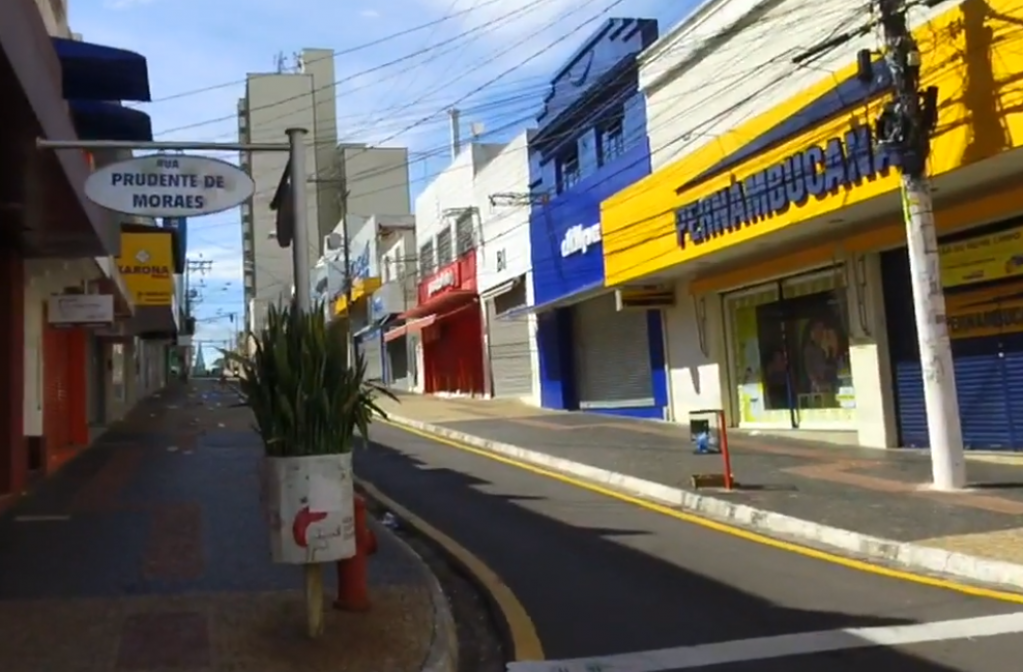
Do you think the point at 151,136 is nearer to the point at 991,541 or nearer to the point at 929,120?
the point at 929,120

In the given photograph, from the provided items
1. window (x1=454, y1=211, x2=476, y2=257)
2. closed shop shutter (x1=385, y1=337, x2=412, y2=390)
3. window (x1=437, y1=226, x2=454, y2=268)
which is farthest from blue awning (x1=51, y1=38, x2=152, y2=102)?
closed shop shutter (x1=385, y1=337, x2=412, y2=390)

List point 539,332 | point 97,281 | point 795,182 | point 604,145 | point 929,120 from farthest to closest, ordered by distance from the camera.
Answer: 1. point 539,332
2. point 604,145
3. point 97,281
4. point 795,182
5. point 929,120

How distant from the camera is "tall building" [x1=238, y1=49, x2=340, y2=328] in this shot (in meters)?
73.2

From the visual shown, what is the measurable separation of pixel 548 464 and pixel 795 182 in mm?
5950

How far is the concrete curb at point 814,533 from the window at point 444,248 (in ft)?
79.7

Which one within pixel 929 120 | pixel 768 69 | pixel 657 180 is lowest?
pixel 929 120

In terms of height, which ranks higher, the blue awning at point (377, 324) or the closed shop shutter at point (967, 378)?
the blue awning at point (377, 324)

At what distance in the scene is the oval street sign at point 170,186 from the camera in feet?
25.5

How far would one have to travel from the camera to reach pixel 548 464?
17.2 metres

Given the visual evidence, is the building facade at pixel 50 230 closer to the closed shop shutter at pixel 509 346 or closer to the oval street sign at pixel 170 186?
the oval street sign at pixel 170 186

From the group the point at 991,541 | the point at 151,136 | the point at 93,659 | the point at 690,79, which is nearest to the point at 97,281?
the point at 151,136

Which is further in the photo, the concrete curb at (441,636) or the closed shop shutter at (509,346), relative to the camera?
the closed shop shutter at (509,346)

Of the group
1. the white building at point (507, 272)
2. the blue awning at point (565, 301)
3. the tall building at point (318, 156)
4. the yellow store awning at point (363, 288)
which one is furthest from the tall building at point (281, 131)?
the blue awning at point (565, 301)

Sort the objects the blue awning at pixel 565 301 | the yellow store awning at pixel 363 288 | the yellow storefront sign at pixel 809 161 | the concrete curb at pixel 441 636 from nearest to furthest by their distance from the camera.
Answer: the concrete curb at pixel 441 636
the yellow storefront sign at pixel 809 161
the blue awning at pixel 565 301
the yellow store awning at pixel 363 288
